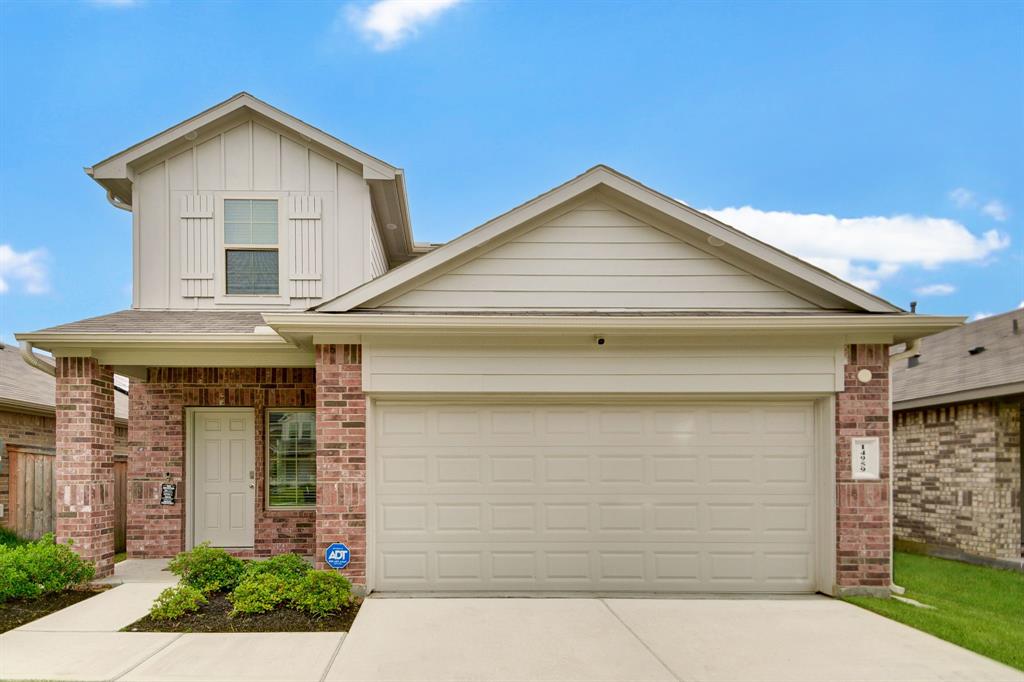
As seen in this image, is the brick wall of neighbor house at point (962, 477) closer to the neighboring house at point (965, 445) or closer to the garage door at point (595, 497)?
the neighboring house at point (965, 445)

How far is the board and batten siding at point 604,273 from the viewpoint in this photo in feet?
25.2

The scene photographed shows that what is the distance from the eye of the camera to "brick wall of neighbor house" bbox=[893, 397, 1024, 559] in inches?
376

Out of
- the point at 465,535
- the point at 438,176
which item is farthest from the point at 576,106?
the point at 465,535

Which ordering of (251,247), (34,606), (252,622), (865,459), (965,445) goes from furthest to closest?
(965,445), (251,247), (865,459), (34,606), (252,622)

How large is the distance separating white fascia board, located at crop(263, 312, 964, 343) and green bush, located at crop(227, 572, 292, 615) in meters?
2.56

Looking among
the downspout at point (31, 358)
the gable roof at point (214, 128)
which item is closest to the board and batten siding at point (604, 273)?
the gable roof at point (214, 128)

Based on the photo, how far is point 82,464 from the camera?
7.64 m

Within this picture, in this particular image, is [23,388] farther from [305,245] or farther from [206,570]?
[206,570]

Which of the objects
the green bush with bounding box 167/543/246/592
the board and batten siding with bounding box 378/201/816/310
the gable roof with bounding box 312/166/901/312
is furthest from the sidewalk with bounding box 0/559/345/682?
the board and batten siding with bounding box 378/201/816/310

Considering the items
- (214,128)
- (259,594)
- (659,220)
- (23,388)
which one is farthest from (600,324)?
(23,388)

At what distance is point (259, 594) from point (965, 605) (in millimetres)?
7721

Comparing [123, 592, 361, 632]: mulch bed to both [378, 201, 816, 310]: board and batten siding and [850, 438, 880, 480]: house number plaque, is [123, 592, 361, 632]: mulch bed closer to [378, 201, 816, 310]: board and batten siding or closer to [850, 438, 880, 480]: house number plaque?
[378, 201, 816, 310]: board and batten siding

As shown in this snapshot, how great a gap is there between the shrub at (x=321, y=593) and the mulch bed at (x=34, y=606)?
2591 mm

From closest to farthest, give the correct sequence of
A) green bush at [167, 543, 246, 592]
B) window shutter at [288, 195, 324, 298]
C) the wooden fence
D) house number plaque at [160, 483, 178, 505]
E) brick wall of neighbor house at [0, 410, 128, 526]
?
green bush at [167, 543, 246, 592] < house number plaque at [160, 483, 178, 505] < window shutter at [288, 195, 324, 298] < brick wall of neighbor house at [0, 410, 128, 526] < the wooden fence
